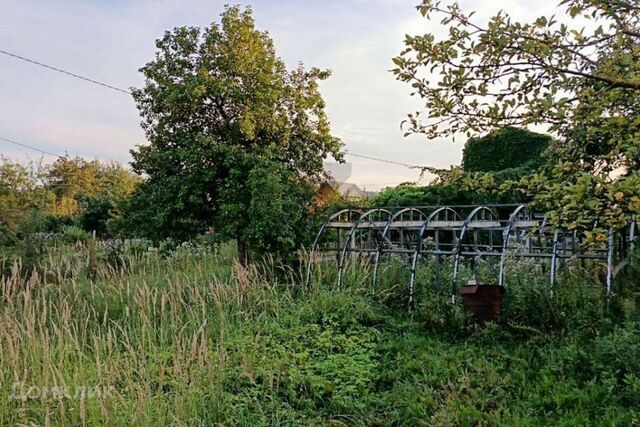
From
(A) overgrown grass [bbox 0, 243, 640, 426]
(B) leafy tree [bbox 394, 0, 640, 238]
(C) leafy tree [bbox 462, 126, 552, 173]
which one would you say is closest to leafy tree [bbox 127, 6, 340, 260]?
(A) overgrown grass [bbox 0, 243, 640, 426]

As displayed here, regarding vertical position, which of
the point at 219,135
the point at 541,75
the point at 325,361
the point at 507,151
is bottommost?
the point at 325,361

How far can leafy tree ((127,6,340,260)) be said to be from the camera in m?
6.11

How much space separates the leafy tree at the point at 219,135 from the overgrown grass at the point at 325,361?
46.7 inches

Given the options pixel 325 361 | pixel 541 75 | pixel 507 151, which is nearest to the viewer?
pixel 541 75

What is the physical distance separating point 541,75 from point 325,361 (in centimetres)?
295

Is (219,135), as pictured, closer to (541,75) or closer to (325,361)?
(325,361)

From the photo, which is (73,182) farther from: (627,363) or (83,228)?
(627,363)

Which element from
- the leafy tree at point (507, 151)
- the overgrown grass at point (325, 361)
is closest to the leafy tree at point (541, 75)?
the overgrown grass at point (325, 361)

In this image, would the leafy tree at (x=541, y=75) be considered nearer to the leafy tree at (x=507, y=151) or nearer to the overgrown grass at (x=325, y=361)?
the overgrown grass at (x=325, y=361)

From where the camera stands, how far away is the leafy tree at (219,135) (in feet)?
20.1

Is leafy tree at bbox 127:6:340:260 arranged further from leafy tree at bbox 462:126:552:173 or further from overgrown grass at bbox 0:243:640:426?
leafy tree at bbox 462:126:552:173

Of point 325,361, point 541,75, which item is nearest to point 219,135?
point 325,361

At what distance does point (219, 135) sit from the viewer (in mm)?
6598

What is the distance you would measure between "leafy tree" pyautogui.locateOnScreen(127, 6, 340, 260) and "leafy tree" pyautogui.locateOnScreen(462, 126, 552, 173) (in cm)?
623
